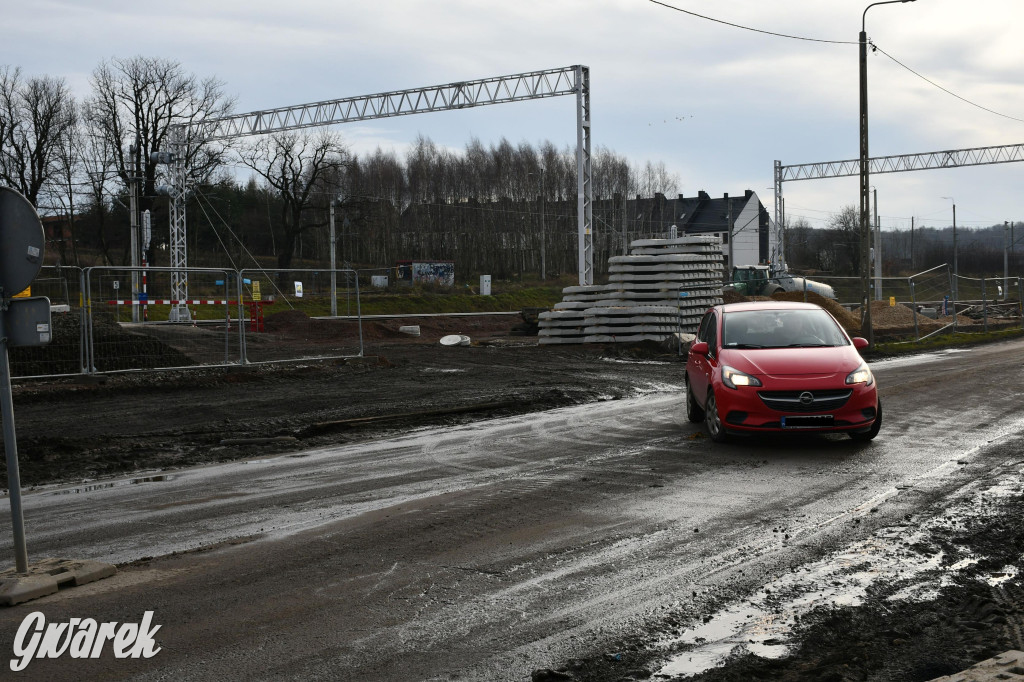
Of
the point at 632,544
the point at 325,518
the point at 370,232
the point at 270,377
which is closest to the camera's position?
the point at 632,544

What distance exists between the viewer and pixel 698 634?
15.8ft

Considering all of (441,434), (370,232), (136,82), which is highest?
(136,82)

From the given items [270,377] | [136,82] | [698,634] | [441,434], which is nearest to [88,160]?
[136,82]

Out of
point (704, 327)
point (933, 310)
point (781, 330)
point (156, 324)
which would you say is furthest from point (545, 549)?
point (933, 310)

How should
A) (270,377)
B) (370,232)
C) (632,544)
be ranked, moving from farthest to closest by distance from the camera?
(370,232), (270,377), (632,544)

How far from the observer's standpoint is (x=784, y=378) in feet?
34.4

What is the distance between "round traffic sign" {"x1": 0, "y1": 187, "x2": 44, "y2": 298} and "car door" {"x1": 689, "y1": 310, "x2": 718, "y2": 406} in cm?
763

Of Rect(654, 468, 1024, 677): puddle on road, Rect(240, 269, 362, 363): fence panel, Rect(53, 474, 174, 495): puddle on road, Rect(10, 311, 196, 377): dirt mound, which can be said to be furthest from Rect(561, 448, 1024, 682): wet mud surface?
Rect(240, 269, 362, 363): fence panel

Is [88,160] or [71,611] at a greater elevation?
[88,160]

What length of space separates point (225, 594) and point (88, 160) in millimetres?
63804

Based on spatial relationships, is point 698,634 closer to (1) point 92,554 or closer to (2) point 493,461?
(1) point 92,554

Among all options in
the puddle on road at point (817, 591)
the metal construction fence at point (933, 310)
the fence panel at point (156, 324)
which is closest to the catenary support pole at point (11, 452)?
the puddle on road at point (817, 591)

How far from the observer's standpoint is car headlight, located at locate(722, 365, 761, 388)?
1056cm

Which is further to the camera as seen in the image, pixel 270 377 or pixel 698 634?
pixel 270 377
